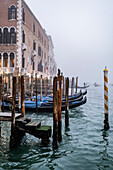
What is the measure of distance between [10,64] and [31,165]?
13471mm

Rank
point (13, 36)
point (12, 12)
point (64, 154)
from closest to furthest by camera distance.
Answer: point (64, 154) < point (13, 36) < point (12, 12)

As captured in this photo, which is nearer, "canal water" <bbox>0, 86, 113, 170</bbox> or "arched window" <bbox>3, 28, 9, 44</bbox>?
"canal water" <bbox>0, 86, 113, 170</bbox>

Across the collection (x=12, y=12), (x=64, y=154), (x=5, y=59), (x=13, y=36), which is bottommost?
(x=64, y=154)

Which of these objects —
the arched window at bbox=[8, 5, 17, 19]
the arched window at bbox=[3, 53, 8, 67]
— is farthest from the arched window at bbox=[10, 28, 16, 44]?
the arched window at bbox=[3, 53, 8, 67]

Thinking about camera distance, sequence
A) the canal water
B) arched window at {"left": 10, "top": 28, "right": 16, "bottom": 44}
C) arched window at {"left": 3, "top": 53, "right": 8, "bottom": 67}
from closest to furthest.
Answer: the canal water → arched window at {"left": 10, "top": 28, "right": 16, "bottom": 44} → arched window at {"left": 3, "top": 53, "right": 8, "bottom": 67}

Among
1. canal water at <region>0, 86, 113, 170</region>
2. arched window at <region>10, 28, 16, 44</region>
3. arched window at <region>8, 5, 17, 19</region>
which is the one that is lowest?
canal water at <region>0, 86, 113, 170</region>

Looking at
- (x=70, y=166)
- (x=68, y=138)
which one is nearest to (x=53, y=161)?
(x=70, y=166)

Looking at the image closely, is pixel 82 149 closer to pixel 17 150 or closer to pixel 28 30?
pixel 17 150

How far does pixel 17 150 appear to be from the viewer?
4805mm

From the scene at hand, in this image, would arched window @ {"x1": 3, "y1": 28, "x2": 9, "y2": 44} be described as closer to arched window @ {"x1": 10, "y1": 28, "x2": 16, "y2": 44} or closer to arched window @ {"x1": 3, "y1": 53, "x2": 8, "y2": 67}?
arched window @ {"x1": 10, "y1": 28, "x2": 16, "y2": 44}

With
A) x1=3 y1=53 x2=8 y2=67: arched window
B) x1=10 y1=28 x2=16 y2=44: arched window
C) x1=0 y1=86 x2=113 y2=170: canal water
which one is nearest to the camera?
x1=0 y1=86 x2=113 y2=170: canal water

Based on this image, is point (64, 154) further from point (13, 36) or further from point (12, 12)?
point (12, 12)

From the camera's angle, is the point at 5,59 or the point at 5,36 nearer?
the point at 5,36

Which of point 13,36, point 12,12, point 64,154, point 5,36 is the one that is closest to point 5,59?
point 5,36
